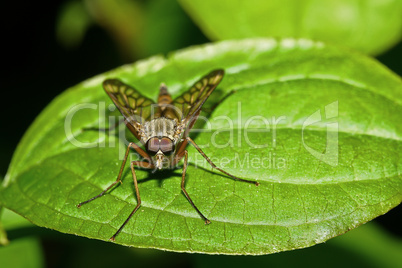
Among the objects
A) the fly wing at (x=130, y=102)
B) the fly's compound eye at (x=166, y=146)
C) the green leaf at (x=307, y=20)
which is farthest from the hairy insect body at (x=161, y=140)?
the green leaf at (x=307, y=20)

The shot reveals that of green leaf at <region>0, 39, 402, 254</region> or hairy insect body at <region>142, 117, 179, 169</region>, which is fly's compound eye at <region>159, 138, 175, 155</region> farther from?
green leaf at <region>0, 39, 402, 254</region>

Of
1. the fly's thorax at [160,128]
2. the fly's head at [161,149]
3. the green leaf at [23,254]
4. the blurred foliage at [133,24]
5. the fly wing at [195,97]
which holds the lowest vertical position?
the green leaf at [23,254]

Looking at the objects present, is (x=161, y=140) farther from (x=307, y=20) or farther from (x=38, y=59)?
(x=38, y=59)

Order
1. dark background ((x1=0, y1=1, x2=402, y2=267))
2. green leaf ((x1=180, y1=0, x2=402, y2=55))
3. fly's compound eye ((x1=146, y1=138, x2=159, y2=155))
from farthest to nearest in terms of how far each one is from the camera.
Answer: dark background ((x1=0, y1=1, x2=402, y2=267))
green leaf ((x1=180, y1=0, x2=402, y2=55))
fly's compound eye ((x1=146, y1=138, x2=159, y2=155))

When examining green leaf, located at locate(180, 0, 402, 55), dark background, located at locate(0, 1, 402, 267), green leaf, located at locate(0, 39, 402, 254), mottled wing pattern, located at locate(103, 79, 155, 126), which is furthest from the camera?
dark background, located at locate(0, 1, 402, 267)

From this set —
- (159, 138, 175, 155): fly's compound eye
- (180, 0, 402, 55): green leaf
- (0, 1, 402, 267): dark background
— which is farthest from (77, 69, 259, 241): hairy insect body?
(0, 1, 402, 267): dark background

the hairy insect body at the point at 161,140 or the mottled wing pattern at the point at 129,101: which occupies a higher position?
the mottled wing pattern at the point at 129,101

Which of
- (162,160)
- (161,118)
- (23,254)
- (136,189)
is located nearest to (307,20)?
(161,118)

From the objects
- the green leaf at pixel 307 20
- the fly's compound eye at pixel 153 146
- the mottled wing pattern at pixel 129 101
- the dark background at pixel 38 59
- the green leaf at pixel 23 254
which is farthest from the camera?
the dark background at pixel 38 59

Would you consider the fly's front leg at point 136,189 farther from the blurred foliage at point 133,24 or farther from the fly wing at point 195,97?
the blurred foliage at point 133,24
